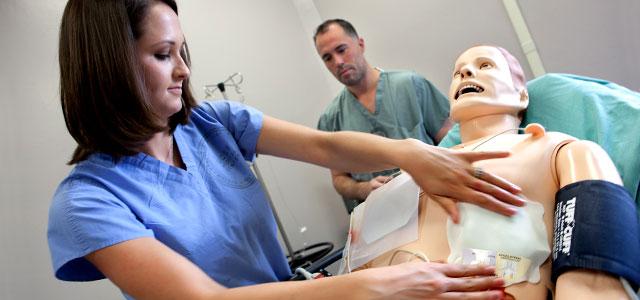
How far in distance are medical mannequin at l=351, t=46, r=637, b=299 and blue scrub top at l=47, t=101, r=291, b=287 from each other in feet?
0.98

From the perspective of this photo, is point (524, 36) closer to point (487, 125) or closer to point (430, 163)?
point (487, 125)

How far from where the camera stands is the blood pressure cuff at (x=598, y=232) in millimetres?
709

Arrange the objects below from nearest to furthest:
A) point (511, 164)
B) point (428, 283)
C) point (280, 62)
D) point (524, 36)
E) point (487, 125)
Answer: point (428, 283) < point (511, 164) < point (487, 125) < point (524, 36) < point (280, 62)

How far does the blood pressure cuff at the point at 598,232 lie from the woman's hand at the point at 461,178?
0.11 m

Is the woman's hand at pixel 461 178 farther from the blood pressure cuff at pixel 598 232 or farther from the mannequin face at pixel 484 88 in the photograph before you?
the mannequin face at pixel 484 88

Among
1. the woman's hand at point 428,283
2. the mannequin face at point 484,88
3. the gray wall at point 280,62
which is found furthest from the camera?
the gray wall at point 280,62

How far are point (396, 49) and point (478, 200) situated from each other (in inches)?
71.8

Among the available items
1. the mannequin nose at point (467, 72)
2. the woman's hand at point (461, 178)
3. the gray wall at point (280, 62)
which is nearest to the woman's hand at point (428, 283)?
the woman's hand at point (461, 178)

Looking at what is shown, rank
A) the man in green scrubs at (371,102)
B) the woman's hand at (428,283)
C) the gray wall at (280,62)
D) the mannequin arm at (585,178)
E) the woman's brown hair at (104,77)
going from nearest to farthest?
the woman's hand at (428,283) < the mannequin arm at (585,178) < the woman's brown hair at (104,77) < the gray wall at (280,62) < the man in green scrubs at (371,102)

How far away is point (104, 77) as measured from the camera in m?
0.82

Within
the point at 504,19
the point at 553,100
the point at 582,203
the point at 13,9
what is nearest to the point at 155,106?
the point at 582,203

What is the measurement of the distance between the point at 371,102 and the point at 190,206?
142 cm

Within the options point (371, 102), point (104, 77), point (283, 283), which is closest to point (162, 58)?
point (104, 77)

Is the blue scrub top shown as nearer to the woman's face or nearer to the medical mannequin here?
the woman's face
